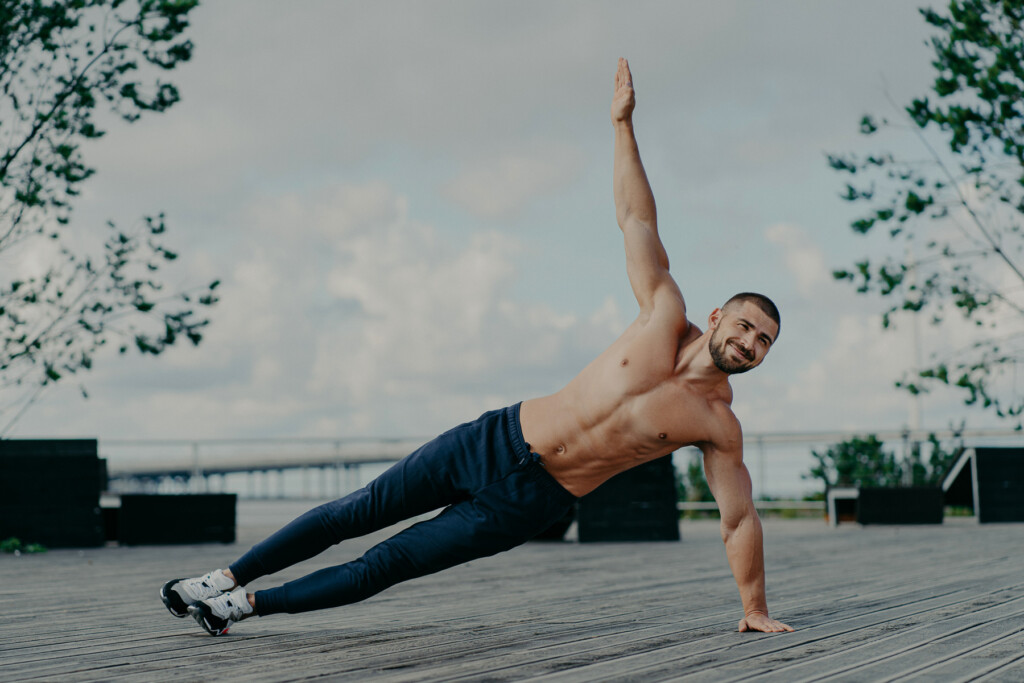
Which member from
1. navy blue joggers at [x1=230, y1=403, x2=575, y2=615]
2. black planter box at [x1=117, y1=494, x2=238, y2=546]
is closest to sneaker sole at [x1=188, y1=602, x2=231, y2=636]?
navy blue joggers at [x1=230, y1=403, x2=575, y2=615]

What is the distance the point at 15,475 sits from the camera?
8.28 meters

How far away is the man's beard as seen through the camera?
2730mm

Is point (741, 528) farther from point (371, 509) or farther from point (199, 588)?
point (199, 588)

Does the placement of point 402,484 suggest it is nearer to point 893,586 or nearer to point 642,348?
point 642,348

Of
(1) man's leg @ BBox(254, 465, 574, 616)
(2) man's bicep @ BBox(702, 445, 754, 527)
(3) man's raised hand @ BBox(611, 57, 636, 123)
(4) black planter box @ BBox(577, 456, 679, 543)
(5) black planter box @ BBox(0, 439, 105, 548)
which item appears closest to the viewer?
(1) man's leg @ BBox(254, 465, 574, 616)

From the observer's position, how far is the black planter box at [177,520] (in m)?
8.63

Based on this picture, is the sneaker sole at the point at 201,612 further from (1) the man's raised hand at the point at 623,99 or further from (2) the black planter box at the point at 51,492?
(2) the black planter box at the point at 51,492

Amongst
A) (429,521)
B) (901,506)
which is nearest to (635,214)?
(429,521)

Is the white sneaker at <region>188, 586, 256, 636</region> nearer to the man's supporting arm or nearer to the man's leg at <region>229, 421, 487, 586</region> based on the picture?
the man's leg at <region>229, 421, 487, 586</region>

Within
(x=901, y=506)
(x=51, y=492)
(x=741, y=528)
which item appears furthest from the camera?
(x=901, y=506)

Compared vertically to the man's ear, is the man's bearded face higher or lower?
lower

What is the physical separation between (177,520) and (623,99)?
23.0 ft

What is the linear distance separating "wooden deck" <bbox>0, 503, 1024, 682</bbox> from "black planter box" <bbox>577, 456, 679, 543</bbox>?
85.8 inches

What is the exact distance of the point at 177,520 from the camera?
343 inches
